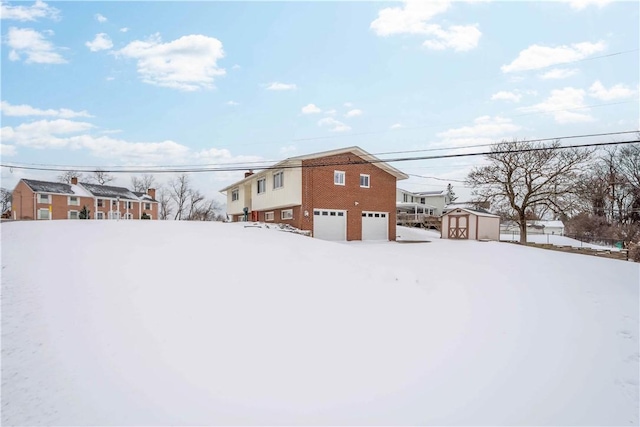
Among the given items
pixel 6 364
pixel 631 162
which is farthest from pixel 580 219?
pixel 6 364

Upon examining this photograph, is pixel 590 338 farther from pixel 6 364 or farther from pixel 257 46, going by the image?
pixel 257 46

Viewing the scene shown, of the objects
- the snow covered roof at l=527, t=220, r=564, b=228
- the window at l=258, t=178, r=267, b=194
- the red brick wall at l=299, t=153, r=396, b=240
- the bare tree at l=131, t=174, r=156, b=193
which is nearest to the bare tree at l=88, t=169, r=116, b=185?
the bare tree at l=131, t=174, r=156, b=193

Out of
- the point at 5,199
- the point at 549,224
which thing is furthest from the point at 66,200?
the point at 549,224

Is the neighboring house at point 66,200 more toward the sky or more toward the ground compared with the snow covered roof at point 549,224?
more toward the sky

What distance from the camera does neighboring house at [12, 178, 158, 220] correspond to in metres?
39.6

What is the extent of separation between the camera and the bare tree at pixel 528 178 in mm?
27219

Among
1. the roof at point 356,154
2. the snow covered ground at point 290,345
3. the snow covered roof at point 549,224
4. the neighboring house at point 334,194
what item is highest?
the roof at point 356,154

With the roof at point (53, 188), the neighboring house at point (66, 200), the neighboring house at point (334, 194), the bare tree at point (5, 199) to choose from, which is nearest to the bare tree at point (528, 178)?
the neighboring house at point (334, 194)

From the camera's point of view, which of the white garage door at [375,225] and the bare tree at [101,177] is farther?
the bare tree at [101,177]

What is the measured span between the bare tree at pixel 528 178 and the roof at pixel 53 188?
48.3m

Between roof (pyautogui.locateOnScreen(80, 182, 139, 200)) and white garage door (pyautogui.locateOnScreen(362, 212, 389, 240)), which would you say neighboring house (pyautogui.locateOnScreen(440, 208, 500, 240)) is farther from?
roof (pyautogui.locateOnScreen(80, 182, 139, 200))

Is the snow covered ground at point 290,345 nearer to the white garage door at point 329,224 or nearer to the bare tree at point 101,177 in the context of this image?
the white garage door at point 329,224

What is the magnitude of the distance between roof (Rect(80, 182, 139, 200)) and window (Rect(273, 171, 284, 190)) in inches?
1283

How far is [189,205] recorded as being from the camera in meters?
64.5
